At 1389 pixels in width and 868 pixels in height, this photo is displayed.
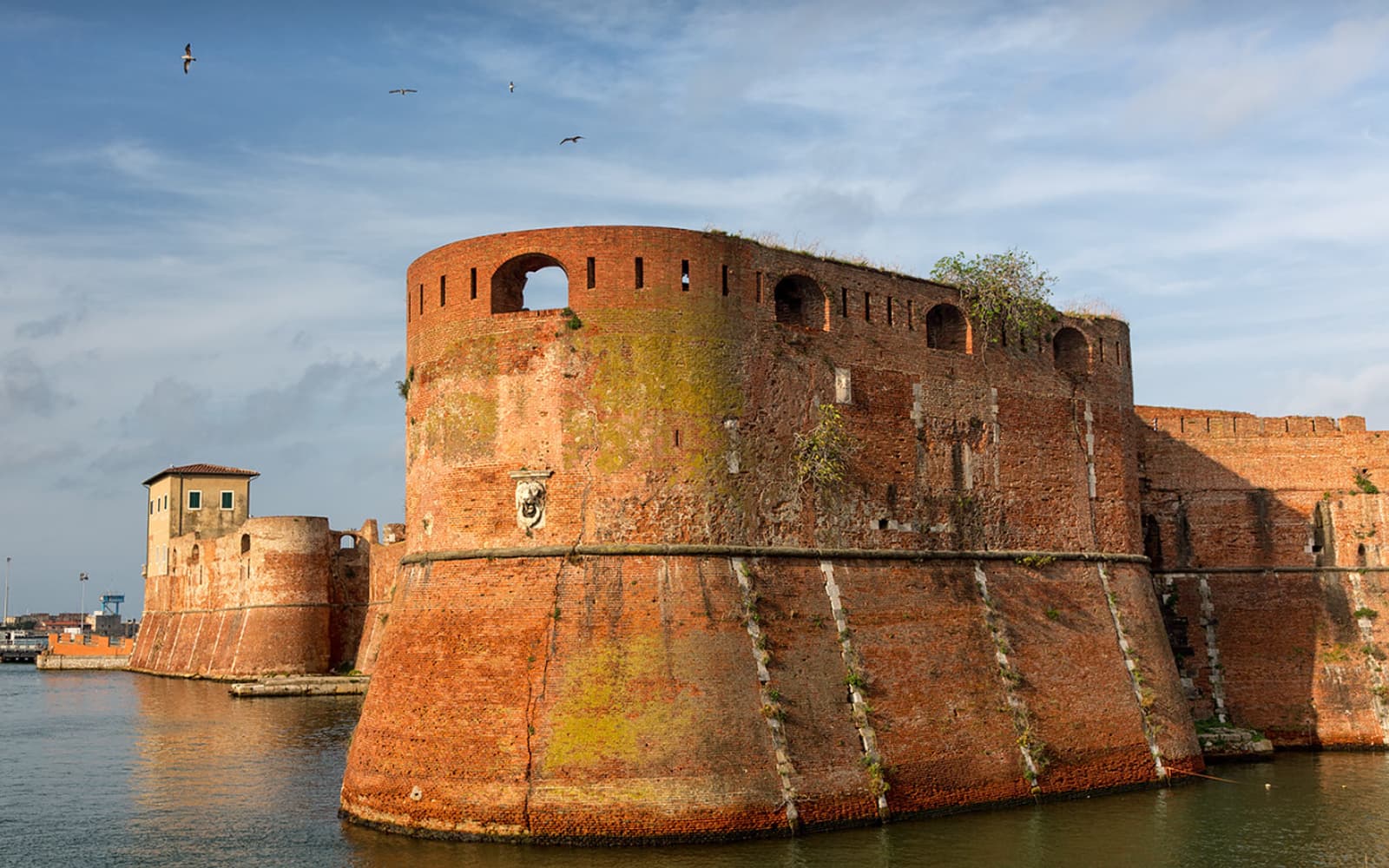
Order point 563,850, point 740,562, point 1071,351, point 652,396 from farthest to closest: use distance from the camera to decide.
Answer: point 1071,351, point 740,562, point 652,396, point 563,850

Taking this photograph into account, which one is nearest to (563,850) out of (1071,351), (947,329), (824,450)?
(824,450)

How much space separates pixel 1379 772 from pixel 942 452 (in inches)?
444

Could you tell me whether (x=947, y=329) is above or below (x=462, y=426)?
above

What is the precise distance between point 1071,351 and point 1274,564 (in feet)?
25.6

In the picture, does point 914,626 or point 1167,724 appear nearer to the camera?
point 914,626

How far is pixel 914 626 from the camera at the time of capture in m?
23.1

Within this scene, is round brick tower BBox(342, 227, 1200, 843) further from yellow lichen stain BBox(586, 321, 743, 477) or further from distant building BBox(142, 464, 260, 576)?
distant building BBox(142, 464, 260, 576)

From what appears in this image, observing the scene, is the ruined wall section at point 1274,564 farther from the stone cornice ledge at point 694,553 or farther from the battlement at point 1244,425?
the stone cornice ledge at point 694,553

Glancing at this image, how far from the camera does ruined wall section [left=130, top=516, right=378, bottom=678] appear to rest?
59.1 metres

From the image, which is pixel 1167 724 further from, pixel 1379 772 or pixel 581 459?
pixel 581 459

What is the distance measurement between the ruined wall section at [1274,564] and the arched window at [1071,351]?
4.55 metres

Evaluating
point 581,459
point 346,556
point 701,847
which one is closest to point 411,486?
point 581,459

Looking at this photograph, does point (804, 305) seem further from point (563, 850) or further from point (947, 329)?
point (563, 850)

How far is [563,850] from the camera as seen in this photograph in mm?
18906
